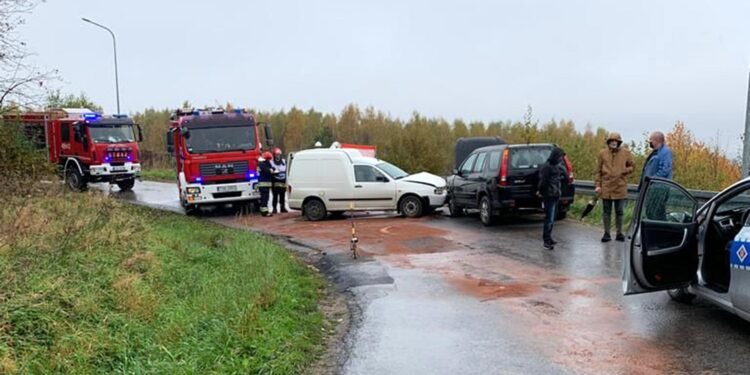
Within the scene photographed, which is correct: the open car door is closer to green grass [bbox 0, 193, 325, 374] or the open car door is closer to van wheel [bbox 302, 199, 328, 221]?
green grass [bbox 0, 193, 325, 374]

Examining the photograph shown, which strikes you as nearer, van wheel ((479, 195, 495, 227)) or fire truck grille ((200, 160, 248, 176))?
van wheel ((479, 195, 495, 227))

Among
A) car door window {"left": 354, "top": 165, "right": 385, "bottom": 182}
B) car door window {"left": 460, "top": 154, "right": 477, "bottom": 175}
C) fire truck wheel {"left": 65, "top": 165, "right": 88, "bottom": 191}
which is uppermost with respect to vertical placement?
car door window {"left": 460, "top": 154, "right": 477, "bottom": 175}

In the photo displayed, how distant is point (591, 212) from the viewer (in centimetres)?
1428

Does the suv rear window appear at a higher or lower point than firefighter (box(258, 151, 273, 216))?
higher

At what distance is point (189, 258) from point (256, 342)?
4392 millimetres

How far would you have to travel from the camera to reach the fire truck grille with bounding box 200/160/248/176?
17.5m

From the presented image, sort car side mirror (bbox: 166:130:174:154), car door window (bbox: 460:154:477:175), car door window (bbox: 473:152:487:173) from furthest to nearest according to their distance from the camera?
car side mirror (bbox: 166:130:174:154)
car door window (bbox: 460:154:477:175)
car door window (bbox: 473:152:487:173)

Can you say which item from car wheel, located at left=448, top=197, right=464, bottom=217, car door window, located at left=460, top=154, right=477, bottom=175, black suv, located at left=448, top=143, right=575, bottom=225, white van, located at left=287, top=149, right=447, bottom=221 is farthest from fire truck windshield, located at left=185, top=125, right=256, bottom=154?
black suv, located at left=448, top=143, right=575, bottom=225

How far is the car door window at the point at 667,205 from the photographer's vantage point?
21.3ft

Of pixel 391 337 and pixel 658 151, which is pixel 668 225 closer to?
pixel 391 337

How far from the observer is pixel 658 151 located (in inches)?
396

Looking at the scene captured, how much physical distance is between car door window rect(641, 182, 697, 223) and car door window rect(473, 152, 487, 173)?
25.3 ft

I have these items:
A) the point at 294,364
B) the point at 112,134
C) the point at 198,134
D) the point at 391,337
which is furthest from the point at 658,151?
the point at 112,134

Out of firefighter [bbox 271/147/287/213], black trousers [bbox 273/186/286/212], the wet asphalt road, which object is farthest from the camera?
black trousers [bbox 273/186/286/212]
